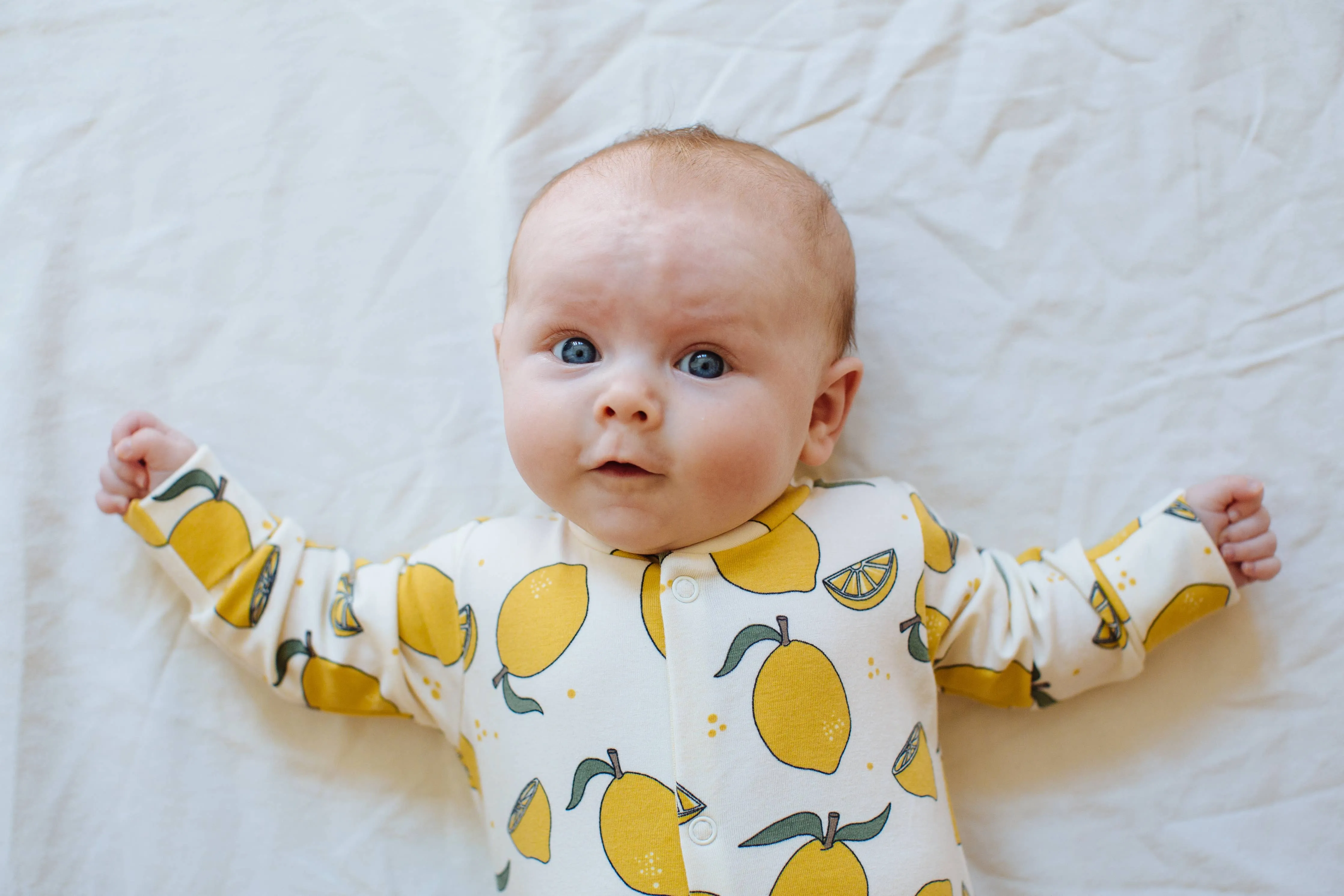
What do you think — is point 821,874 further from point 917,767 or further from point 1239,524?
point 1239,524

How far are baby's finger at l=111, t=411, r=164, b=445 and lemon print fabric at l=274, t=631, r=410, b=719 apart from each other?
0.31m

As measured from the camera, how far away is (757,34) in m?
1.27

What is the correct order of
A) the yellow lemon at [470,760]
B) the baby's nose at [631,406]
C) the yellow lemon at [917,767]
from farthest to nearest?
the yellow lemon at [470,760] → the yellow lemon at [917,767] → the baby's nose at [631,406]

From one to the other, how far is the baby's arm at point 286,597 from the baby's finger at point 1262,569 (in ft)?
2.99

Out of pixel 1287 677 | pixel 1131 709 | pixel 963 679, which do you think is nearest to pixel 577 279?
pixel 963 679

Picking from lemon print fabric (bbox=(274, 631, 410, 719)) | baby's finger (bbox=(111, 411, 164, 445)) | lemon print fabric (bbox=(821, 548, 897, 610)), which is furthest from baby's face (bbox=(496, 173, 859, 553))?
baby's finger (bbox=(111, 411, 164, 445))

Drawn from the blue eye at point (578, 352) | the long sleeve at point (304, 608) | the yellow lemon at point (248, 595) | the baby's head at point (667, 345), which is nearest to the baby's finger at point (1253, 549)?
the baby's head at point (667, 345)

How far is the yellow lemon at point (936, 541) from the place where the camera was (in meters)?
1.10

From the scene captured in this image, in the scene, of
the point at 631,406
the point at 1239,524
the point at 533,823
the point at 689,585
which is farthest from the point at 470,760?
the point at 1239,524

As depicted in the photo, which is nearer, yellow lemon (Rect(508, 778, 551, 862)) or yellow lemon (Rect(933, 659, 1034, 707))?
yellow lemon (Rect(508, 778, 551, 862))

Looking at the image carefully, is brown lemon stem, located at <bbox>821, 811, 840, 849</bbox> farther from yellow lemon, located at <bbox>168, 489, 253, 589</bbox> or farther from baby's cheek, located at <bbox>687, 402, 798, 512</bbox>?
yellow lemon, located at <bbox>168, 489, 253, 589</bbox>

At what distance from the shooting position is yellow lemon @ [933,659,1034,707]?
3.70 feet

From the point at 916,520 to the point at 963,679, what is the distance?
0.67 ft

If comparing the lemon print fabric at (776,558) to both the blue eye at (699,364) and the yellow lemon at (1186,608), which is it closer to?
the blue eye at (699,364)
